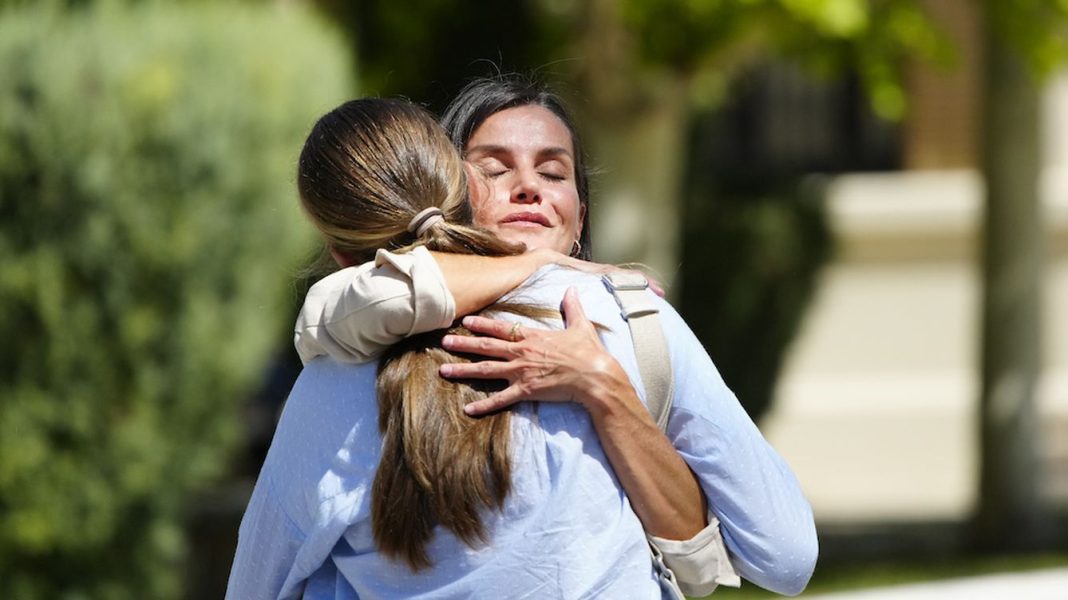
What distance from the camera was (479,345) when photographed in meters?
1.91

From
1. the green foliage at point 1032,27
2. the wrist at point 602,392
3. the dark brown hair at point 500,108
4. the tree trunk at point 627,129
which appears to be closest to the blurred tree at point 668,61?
the tree trunk at point 627,129

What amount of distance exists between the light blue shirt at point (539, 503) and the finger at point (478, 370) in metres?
0.05

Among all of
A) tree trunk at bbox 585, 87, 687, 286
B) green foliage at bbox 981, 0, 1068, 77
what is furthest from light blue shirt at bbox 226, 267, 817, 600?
tree trunk at bbox 585, 87, 687, 286

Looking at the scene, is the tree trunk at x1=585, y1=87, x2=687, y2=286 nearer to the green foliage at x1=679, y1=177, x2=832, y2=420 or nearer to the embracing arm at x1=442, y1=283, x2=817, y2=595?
the green foliage at x1=679, y1=177, x2=832, y2=420

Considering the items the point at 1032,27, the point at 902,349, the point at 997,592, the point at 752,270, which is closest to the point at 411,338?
the point at 997,592

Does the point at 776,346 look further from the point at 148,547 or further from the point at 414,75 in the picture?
the point at 148,547

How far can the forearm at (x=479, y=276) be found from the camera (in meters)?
1.90

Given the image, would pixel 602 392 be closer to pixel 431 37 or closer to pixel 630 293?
pixel 630 293

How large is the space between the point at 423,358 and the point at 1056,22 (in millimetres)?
6395

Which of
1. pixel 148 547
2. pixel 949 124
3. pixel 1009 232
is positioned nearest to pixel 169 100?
pixel 148 547

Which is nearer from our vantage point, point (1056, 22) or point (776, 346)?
point (1056, 22)

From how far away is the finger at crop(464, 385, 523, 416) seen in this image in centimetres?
188

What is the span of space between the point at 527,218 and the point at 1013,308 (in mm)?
7016

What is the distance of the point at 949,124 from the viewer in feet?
40.0
